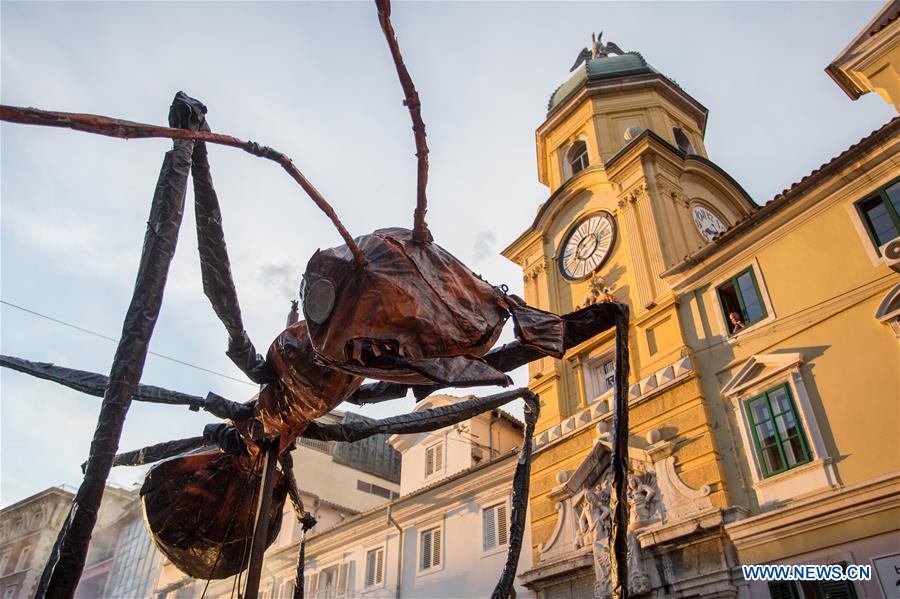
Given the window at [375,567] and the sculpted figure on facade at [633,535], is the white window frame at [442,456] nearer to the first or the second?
the window at [375,567]

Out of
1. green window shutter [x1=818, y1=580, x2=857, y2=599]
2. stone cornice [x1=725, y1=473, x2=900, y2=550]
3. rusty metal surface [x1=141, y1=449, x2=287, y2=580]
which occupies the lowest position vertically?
green window shutter [x1=818, y1=580, x2=857, y2=599]

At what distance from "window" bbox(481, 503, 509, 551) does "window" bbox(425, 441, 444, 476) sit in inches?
191

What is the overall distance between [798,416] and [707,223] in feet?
29.8

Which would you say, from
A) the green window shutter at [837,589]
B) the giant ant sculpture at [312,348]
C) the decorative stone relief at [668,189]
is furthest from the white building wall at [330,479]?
the giant ant sculpture at [312,348]

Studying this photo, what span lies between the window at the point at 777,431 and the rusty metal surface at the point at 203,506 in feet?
33.1

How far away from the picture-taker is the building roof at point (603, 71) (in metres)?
24.8

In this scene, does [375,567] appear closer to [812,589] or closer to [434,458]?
[434,458]

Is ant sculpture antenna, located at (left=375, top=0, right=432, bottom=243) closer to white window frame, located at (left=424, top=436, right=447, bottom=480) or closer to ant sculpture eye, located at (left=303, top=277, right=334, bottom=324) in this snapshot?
ant sculpture eye, located at (left=303, top=277, right=334, bottom=324)

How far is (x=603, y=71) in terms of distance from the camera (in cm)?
2542

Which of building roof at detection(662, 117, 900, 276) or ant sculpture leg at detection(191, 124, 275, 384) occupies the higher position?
building roof at detection(662, 117, 900, 276)

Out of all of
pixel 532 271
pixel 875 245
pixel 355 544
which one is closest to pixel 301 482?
pixel 355 544

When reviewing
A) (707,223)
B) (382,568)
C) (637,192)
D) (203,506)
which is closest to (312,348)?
(203,506)

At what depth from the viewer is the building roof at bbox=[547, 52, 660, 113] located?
81.3 ft

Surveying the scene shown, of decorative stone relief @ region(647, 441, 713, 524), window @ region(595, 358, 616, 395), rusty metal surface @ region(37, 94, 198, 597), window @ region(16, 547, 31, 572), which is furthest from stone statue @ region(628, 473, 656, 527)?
window @ region(16, 547, 31, 572)
